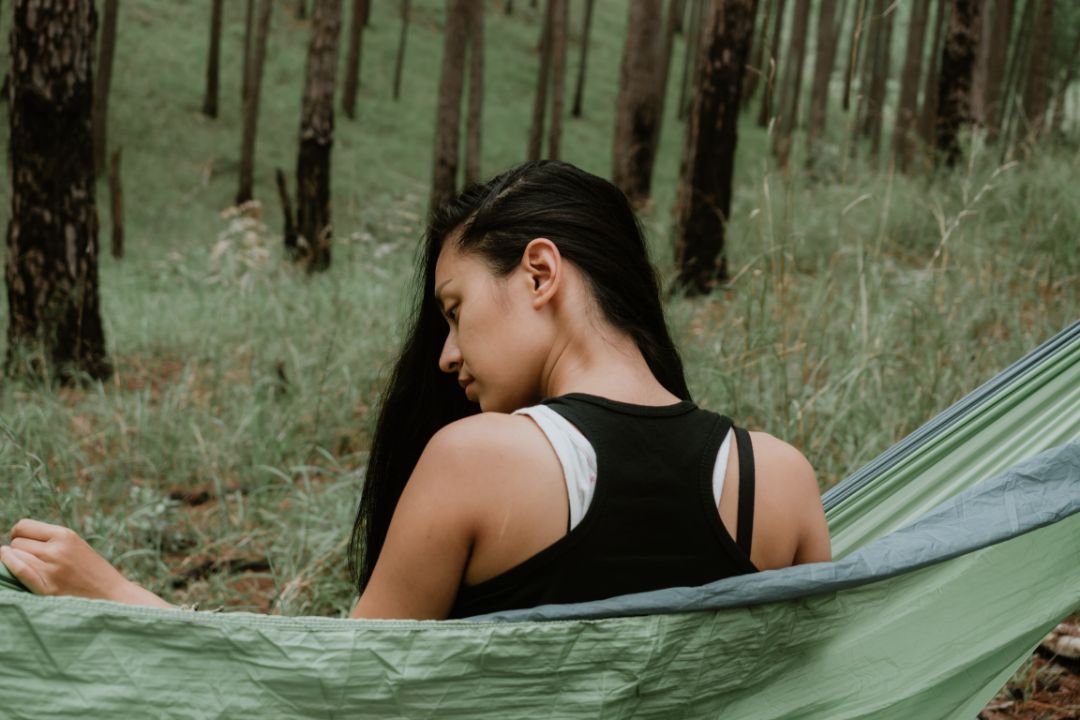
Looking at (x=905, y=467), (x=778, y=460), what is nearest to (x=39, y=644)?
(x=778, y=460)

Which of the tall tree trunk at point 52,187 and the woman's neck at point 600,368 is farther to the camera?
the tall tree trunk at point 52,187

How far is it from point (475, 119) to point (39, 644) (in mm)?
13287

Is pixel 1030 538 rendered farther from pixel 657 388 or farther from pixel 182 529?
pixel 182 529

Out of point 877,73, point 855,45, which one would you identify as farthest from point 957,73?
point 877,73

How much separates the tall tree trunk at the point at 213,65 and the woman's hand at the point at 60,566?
1673 centimetres

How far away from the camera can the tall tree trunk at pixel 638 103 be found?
25.6 ft

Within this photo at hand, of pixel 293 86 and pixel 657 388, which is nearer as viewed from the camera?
pixel 657 388

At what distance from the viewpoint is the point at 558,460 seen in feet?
3.79

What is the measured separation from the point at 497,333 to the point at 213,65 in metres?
17.4

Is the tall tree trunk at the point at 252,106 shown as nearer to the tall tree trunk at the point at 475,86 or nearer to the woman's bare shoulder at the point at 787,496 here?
the tall tree trunk at the point at 475,86

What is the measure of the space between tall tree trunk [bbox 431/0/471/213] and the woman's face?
28.4ft

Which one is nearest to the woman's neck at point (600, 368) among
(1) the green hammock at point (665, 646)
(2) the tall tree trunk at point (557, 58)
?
(1) the green hammock at point (665, 646)

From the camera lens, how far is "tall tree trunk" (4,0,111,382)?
426 centimetres

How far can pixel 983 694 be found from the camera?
142 cm
